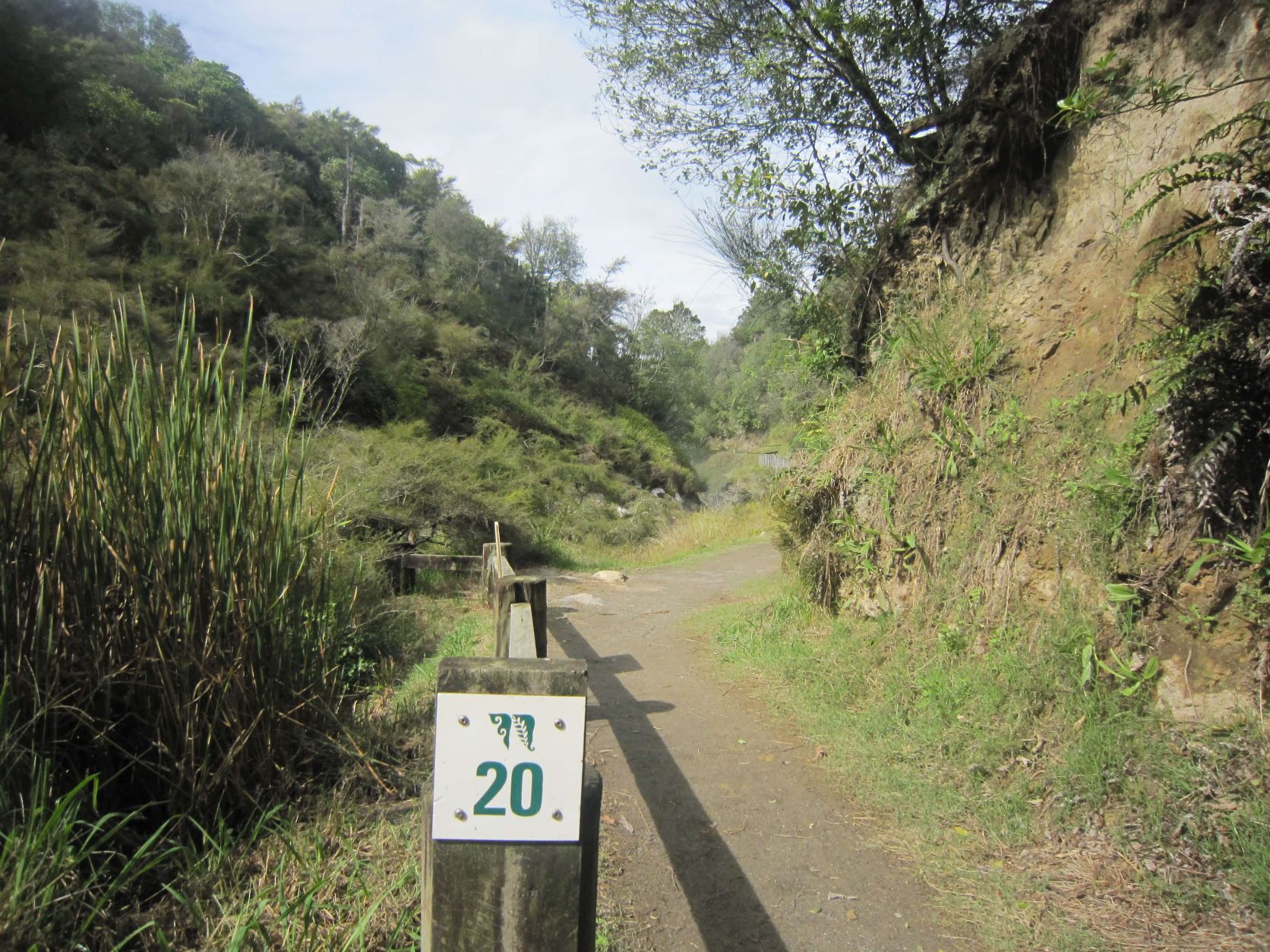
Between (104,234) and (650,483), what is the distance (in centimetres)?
2006

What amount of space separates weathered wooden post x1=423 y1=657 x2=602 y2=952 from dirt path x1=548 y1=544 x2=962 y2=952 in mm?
1358

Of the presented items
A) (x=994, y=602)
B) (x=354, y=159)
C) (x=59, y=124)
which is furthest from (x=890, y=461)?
(x=354, y=159)

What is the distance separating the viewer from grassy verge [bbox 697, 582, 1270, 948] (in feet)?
9.80

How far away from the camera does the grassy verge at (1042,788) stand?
2986 millimetres

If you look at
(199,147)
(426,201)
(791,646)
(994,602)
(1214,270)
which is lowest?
(791,646)

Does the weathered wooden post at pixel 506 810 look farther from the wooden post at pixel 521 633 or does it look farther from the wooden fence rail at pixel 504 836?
the wooden post at pixel 521 633

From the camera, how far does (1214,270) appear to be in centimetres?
379

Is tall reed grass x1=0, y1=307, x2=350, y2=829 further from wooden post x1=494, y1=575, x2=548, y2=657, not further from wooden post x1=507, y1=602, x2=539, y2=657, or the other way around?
wooden post x1=507, y1=602, x2=539, y2=657

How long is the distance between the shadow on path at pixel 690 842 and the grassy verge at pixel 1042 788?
81 centimetres

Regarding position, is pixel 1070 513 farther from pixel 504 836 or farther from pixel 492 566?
pixel 492 566

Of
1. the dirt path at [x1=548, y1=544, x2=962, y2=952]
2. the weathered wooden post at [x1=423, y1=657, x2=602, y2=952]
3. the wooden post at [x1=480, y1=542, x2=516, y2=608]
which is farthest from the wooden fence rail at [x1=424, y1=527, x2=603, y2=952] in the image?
the wooden post at [x1=480, y1=542, x2=516, y2=608]

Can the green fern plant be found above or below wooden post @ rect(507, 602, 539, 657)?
above

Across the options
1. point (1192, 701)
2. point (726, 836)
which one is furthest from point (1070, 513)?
point (726, 836)

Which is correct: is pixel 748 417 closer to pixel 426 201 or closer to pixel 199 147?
pixel 426 201
